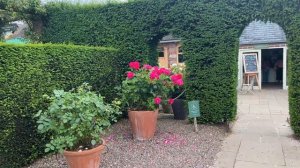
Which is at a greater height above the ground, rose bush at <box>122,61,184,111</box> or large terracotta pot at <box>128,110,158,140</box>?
rose bush at <box>122,61,184,111</box>

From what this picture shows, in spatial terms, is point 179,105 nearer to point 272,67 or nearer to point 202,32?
point 202,32

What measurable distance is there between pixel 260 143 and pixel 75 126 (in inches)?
134

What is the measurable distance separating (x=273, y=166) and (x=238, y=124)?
2666 mm

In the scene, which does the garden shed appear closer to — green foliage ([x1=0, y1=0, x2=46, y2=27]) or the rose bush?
the rose bush

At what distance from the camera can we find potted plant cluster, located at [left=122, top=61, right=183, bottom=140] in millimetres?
4863

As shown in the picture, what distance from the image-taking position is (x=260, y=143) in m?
4.91

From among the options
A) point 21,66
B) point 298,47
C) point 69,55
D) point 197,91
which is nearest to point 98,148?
point 21,66

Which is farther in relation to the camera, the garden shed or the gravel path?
the garden shed

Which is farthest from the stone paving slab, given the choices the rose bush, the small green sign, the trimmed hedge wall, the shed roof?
the shed roof

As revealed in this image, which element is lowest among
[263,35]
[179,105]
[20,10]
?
[179,105]

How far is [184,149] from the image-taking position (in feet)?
14.8

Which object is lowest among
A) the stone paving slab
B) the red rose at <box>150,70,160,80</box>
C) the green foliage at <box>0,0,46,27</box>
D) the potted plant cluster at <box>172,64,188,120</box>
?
the stone paving slab

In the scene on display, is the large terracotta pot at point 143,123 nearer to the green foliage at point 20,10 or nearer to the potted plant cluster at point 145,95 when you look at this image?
the potted plant cluster at point 145,95

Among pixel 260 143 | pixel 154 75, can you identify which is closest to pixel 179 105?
pixel 154 75
